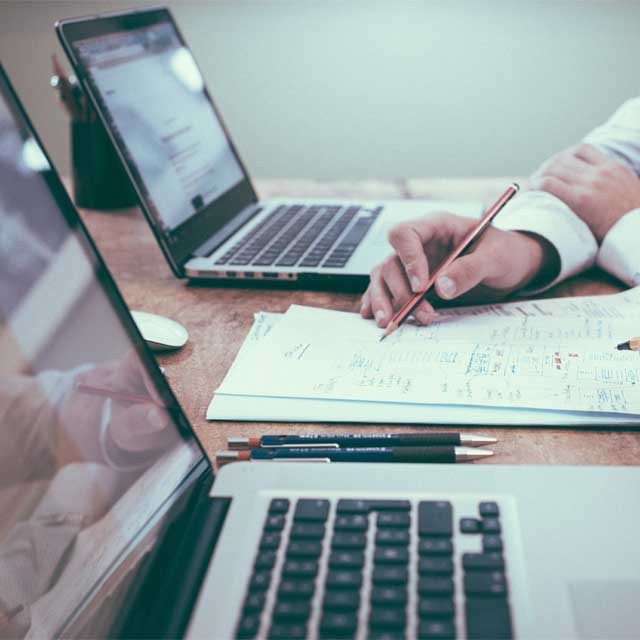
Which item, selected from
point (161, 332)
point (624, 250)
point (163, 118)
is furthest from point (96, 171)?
point (624, 250)

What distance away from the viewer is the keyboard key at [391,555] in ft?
1.16

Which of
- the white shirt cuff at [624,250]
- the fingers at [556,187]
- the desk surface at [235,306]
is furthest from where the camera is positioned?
the fingers at [556,187]

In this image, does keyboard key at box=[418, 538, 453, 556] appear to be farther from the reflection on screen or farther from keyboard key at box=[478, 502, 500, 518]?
the reflection on screen

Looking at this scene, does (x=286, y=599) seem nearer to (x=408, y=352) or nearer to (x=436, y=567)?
(x=436, y=567)

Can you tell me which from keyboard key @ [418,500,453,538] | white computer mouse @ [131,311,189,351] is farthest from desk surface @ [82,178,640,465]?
keyboard key @ [418,500,453,538]

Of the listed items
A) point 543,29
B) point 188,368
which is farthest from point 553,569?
point 543,29

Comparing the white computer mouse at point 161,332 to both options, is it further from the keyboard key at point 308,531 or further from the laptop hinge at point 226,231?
the keyboard key at point 308,531

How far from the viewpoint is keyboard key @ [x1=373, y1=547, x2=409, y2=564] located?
35 cm

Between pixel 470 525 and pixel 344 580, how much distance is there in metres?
0.08

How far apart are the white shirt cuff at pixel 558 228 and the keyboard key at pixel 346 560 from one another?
18.7 inches

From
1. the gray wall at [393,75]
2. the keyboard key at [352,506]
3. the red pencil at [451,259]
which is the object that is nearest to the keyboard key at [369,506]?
the keyboard key at [352,506]

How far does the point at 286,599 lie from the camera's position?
0.34 m

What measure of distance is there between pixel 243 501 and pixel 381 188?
0.91 metres

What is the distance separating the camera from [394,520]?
380 millimetres
